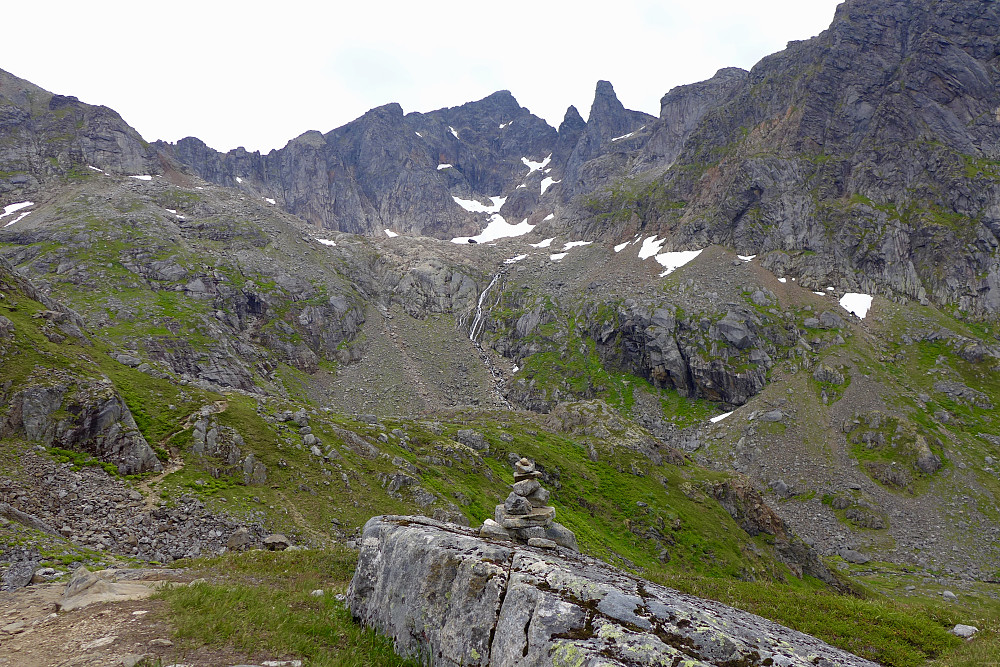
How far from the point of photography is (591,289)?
129250 mm

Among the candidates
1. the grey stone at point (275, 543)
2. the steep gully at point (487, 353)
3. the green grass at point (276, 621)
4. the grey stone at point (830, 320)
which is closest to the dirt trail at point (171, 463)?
the grey stone at point (275, 543)

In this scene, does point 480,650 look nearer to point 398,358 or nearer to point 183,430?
point 183,430

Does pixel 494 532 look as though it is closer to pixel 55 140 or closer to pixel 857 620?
pixel 857 620

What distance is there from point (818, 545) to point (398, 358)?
88.9 m

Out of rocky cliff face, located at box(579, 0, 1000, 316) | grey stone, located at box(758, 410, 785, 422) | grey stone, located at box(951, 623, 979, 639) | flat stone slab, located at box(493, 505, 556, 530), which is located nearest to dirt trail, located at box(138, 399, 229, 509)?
flat stone slab, located at box(493, 505, 556, 530)

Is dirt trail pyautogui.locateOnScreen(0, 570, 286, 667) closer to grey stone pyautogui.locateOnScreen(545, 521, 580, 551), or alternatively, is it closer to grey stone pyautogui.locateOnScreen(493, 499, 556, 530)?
grey stone pyautogui.locateOnScreen(493, 499, 556, 530)

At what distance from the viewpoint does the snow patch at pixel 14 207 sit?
104875mm

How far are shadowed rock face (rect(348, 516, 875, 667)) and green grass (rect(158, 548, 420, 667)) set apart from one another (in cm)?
69

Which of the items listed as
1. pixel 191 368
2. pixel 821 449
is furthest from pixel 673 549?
pixel 191 368

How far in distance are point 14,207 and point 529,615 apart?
15879 cm

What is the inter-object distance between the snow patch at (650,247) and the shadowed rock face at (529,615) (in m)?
135

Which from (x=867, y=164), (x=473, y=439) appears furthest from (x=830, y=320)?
(x=473, y=439)

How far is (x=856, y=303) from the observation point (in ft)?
341

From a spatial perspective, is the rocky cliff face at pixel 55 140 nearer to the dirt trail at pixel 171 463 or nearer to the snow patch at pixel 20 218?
the snow patch at pixel 20 218
